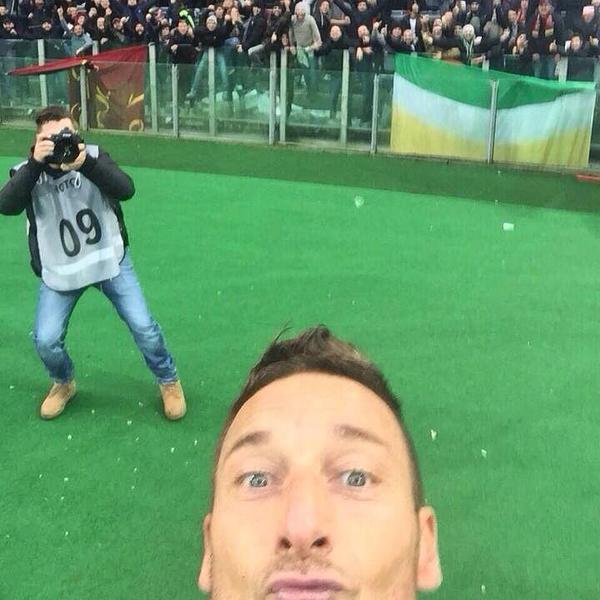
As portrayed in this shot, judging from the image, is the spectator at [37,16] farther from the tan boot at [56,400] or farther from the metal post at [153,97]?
the tan boot at [56,400]

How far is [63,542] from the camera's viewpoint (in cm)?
331

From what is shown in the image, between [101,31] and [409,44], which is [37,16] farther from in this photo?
[409,44]

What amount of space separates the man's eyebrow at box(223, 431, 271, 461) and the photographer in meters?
2.38

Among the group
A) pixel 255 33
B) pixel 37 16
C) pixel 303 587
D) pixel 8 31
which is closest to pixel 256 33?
pixel 255 33

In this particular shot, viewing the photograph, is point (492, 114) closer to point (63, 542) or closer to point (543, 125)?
point (543, 125)

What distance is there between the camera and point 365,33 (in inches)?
498

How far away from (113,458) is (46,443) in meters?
0.38

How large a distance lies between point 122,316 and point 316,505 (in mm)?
2778

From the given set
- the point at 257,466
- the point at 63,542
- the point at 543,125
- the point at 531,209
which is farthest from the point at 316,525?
the point at 543,125

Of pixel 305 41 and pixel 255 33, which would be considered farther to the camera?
pixel 255 33

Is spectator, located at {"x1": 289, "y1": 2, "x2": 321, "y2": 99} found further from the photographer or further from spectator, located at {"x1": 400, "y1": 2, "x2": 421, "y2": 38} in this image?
the photographer

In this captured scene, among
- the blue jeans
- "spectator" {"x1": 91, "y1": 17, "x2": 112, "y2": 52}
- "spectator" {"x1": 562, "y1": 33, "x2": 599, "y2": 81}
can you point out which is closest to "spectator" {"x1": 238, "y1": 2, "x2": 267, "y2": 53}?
"spectator" {"x1": 91, "y1": 17, "x2": 112, "y2": 52}

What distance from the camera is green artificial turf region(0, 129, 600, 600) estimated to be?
10.7 ft

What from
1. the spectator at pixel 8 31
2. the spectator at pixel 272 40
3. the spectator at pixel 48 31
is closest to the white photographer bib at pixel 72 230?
the spectator at pixel 272 40
